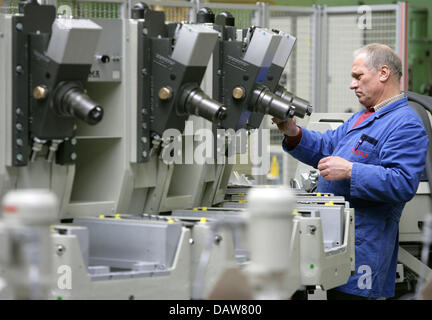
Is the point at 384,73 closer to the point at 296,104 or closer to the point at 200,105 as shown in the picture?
the point at 296,104

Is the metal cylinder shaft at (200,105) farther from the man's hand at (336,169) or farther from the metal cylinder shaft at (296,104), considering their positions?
the man's hand at (336,169)

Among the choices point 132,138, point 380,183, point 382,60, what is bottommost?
point 380,183

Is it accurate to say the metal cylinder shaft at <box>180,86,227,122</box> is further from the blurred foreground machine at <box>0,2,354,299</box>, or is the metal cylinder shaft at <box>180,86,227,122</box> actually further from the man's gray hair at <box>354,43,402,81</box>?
the man's gray hair at <box>354,43,402,81</box>

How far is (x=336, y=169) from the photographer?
403 cm

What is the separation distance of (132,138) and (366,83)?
1.51m

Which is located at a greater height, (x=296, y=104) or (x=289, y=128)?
(x=296, y=104)

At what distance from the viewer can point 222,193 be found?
406cm

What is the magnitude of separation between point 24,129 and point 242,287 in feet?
3.47

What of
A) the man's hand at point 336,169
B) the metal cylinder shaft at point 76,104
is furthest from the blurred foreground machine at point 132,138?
the man's hand at point 336,169

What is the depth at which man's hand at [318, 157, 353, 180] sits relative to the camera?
4.02m

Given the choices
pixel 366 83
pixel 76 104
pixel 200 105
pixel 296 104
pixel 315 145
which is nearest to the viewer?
pixel 76 104

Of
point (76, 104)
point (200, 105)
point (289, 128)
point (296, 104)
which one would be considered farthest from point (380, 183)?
point (76, 104)

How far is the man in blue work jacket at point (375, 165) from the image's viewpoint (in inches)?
159

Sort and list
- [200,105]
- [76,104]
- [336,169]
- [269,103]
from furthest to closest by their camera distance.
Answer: [336,169] < [269,103] < [200,105] < [76,104]
